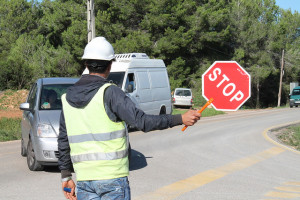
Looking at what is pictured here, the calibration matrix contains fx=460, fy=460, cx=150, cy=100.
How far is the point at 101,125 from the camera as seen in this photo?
10.4 feet

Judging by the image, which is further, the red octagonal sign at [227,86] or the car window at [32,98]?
the car window at [32,98]

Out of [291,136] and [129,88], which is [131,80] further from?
[291,136]

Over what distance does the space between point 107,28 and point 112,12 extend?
85.2 inches

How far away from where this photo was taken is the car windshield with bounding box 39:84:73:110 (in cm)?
972

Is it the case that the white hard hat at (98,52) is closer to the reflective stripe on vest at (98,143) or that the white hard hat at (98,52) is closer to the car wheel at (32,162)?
the reflective stripe on vest at (98,143)

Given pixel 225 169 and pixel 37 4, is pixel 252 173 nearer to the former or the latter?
pixel 225 169

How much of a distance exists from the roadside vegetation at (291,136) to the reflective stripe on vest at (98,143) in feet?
45.2

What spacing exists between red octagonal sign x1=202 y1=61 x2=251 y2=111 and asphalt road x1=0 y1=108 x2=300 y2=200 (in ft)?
8.60

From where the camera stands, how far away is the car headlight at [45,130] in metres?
8.83

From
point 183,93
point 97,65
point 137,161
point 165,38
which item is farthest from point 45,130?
point 165,38

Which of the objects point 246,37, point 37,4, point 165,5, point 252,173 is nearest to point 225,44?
point 246,37

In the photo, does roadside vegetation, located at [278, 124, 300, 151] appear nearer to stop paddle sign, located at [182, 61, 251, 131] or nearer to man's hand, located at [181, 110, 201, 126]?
stop paddle sign, located at [182, 61, 251, 131]

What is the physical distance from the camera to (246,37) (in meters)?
51.5

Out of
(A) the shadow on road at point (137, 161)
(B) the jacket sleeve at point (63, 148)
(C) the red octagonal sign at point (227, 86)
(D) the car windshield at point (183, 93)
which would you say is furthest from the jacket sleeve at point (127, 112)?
(D) the car windshield at point (183, 93)
